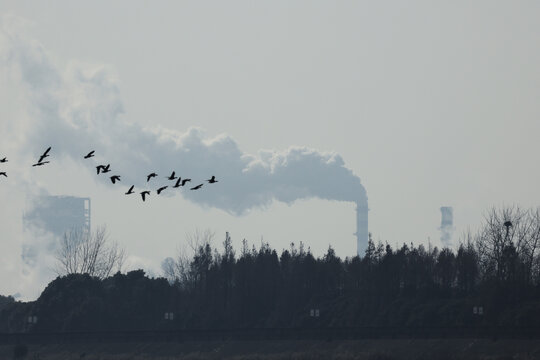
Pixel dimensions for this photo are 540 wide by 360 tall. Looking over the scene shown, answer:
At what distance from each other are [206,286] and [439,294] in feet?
96.9

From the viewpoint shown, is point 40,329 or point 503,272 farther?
point 40,329

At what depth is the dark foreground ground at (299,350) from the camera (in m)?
99.6

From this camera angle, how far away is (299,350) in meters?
111

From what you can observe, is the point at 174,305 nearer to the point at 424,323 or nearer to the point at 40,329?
the point at 40,329

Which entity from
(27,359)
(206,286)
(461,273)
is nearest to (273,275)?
(206,286)

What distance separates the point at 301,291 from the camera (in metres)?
137

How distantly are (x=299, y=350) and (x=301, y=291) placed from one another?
83.3ft

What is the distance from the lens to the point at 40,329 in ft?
433

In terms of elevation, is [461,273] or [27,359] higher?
[461,273]

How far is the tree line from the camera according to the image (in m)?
122

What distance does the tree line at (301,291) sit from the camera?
122 meters

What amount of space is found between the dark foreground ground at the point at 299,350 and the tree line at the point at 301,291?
422 inches

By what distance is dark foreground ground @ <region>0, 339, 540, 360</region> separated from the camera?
9956 centimetres

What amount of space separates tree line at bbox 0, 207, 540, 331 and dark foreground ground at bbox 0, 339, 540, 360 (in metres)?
10.7
